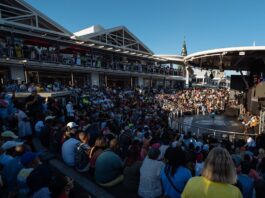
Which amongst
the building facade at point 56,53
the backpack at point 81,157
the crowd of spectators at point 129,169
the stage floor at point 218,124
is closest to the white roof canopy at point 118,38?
the building facade at point 56,53

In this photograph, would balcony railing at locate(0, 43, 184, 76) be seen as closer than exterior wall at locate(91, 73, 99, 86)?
Yes

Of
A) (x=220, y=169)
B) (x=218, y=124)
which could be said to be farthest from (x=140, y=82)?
(x=220, y=169)

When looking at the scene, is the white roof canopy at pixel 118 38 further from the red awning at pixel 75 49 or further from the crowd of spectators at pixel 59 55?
the red awning at pixel 75 49

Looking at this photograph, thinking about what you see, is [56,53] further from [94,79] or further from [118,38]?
[118,38]

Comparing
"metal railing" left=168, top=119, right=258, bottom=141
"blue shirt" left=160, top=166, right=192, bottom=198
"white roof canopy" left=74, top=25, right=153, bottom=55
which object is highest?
"white roof canopy" left=74, top=25, right=153, bottom=55

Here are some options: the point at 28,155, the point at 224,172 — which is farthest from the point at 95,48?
the point at 224,172

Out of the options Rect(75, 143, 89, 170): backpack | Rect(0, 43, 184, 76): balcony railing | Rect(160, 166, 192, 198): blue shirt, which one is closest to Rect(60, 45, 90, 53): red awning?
Rect(0, 43, 184, 76): balcony railing

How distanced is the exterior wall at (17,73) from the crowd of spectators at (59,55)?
127 cm

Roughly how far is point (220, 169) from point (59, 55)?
19.6 metres

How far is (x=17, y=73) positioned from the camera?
16.8m

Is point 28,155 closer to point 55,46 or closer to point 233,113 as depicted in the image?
point 55,46

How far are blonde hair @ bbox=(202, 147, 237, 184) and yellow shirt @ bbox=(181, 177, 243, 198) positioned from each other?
42 mm

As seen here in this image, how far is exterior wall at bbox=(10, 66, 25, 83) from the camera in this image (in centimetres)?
1645

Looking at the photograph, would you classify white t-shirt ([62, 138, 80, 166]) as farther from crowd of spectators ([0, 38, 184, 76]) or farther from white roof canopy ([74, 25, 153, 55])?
white roof canopy ([74, 25, 153, 55])
